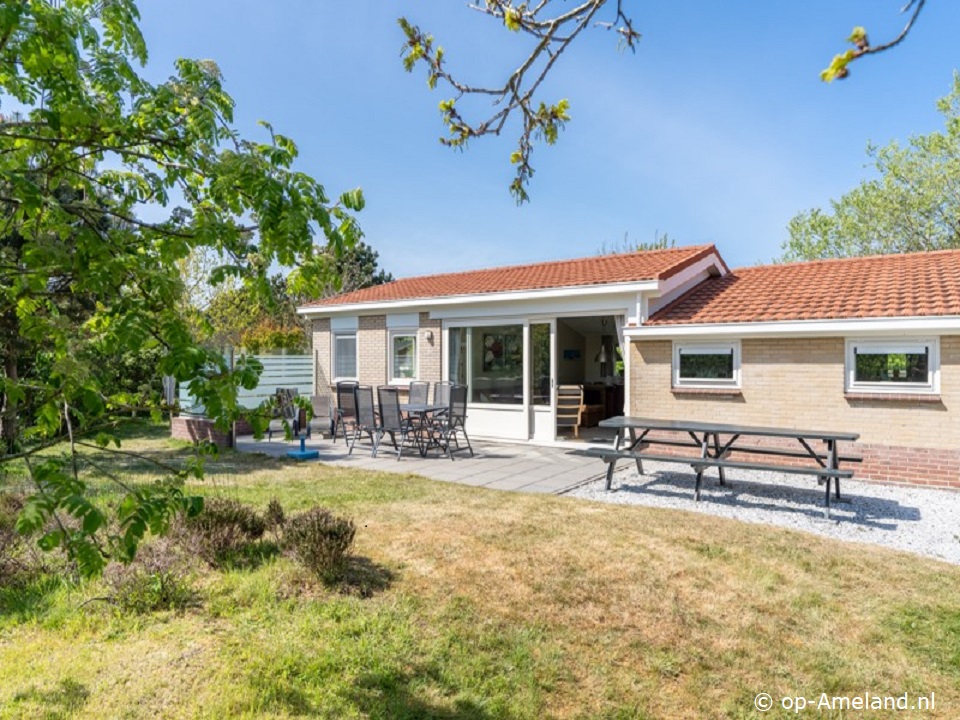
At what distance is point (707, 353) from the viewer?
34.4ft

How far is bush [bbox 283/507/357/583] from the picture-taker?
4.52 meters

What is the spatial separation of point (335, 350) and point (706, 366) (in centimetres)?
977

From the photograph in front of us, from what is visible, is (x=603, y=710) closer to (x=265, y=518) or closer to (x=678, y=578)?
(x=678, y=578)

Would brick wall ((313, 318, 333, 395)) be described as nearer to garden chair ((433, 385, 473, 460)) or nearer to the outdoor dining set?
the outdoor dining set

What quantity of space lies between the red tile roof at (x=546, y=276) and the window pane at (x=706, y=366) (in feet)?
5.19

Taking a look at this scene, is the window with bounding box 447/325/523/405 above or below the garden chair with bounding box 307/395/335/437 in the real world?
above

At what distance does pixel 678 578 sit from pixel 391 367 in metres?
10.9

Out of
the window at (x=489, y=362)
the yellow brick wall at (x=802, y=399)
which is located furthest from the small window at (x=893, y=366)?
the window at (x=489, y=362)

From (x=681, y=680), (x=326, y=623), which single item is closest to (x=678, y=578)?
(x=681, y=680)

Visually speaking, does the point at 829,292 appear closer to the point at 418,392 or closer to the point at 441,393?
A: the point at 441,393

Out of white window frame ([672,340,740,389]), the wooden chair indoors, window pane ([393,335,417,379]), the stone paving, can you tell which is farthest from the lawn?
window pane ([393,335,417,379])

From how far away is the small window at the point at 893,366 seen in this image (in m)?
8.64

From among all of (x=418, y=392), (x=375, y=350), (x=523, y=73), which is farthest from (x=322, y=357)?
(x=523, y=73)

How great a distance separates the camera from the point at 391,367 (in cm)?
1480
